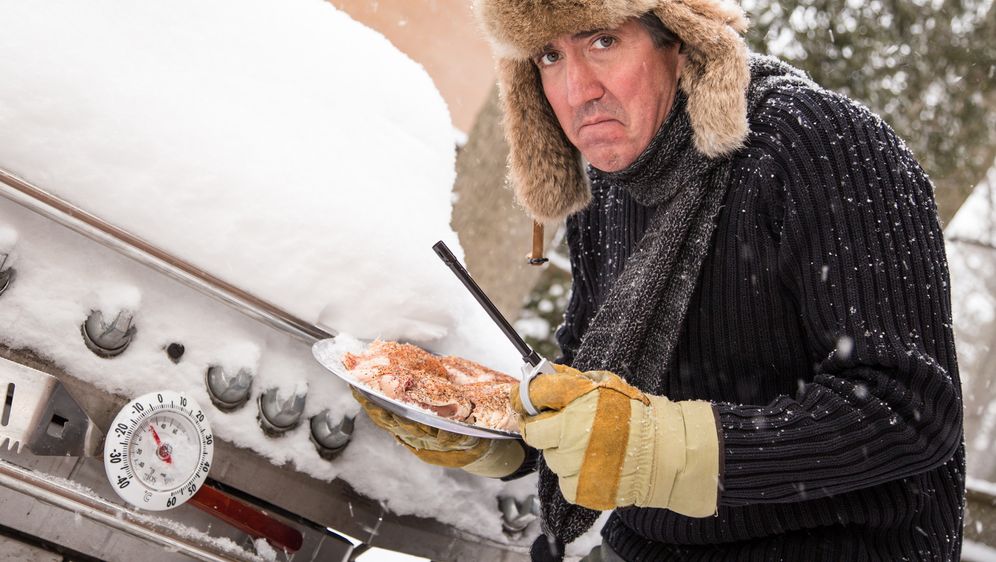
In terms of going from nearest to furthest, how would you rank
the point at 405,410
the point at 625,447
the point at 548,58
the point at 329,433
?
the point at 625,447 < the point at 405,410 < the point at 329,433 < the point at 548,58

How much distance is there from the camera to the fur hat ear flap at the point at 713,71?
181cm

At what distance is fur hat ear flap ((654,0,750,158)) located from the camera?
181 centimetres

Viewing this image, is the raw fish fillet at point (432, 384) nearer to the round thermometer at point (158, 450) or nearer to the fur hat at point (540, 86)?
the round thermometer at point (158, 450)

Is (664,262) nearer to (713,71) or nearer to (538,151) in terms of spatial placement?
(713,71)

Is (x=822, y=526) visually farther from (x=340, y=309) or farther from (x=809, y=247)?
(x=340, y=309)

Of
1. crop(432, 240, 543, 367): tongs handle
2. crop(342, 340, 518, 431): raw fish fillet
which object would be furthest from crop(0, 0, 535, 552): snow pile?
crop(432, 240, 543, 367): tongs handle

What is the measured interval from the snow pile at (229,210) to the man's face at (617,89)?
446 mm

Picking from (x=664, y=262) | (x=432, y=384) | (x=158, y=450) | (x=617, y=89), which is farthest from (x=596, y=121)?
(x=158, y=450)

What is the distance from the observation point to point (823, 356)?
1710mm

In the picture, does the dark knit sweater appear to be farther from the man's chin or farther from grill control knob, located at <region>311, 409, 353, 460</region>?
grill control knob, located at <region>311, 409, 353, 460</region>

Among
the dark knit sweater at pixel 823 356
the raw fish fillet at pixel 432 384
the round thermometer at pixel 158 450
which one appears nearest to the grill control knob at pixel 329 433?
the raw fish fillet at pixel 432 384

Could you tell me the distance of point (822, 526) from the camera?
1738 millimetres

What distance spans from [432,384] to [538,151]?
2.82 feet

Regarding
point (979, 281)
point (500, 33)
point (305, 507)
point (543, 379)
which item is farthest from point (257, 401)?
point (979, 281)
